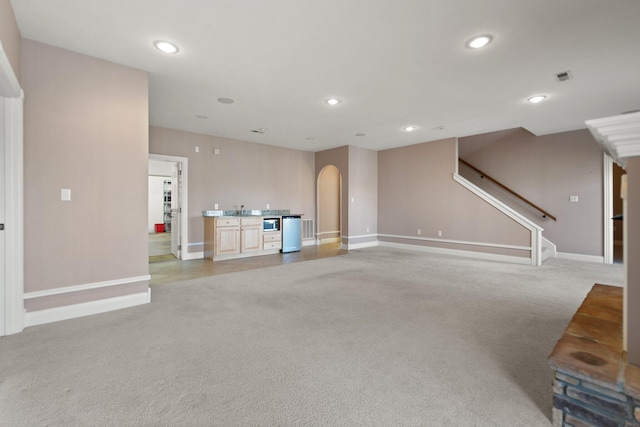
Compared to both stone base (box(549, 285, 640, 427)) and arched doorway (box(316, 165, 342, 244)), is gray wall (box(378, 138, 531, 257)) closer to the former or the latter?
arched doorway (box(316, 165, 342, 244))

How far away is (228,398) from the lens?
162 cm

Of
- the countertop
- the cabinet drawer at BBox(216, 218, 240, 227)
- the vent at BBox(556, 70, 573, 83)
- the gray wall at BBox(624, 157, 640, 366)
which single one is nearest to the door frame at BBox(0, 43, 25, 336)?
the cabinet drawer at BBox(216, 218, 240, 227)

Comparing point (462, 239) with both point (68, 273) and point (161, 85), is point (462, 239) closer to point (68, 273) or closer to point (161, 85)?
point (161, 85)

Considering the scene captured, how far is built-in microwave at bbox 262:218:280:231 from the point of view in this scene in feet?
21.8

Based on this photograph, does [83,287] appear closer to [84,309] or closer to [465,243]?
[84,309]

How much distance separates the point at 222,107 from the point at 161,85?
0.97 meters

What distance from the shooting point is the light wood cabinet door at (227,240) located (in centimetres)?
584

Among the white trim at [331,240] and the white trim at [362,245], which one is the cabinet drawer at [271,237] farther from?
the white trim at [331,240]

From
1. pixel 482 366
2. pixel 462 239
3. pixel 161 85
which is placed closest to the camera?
pixel 482 366

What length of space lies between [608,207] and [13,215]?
856 cm

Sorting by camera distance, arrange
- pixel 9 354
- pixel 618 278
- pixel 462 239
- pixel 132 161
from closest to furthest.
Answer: pixel 9 354 → pixel 132 161 → pixel 618 278 → pixel 462 239

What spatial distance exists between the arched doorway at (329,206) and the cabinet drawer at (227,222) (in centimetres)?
289

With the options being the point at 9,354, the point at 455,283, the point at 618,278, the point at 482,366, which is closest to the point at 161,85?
the point at 9,354

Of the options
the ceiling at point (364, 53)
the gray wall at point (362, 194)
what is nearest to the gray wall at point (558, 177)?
the ceiling at point (364, 53)
